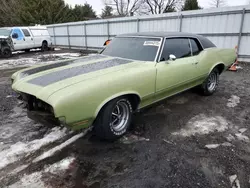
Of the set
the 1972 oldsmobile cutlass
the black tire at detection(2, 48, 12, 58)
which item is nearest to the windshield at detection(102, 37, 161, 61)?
the 1972 oldsmobile cutlass

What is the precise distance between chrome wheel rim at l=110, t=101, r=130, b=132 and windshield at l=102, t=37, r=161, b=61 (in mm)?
968

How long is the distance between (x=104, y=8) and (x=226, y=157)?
48512mm

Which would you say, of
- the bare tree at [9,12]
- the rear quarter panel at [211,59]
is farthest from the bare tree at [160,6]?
the rear quarter panel at [211,59]

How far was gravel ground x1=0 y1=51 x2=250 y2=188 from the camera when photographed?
2354 mm

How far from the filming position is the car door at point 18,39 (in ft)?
45.9

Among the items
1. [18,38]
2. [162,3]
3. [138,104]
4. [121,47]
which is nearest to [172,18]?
[121,47]

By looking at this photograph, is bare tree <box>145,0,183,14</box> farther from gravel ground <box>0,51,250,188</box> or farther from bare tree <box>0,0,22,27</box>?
gravel ground <box>0,51,250,188</box>

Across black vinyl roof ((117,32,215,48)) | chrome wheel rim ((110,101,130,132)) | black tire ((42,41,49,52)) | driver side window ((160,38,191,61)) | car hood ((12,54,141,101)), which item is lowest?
chrome wheel rim ((110,101,130,132))

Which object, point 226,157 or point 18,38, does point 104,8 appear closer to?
point 18,38

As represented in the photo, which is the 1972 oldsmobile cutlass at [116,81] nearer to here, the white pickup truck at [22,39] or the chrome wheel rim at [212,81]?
the chrome wheel rim at [212,81]

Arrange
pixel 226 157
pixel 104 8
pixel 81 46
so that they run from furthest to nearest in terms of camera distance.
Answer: pixel 104 8 → pixel 81 46 → pixel 226 157

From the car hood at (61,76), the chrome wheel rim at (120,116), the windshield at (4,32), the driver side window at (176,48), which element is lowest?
the chrome wheel rim at (120,116)

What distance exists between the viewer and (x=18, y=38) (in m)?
14.3

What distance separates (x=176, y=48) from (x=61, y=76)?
7.55 feet
